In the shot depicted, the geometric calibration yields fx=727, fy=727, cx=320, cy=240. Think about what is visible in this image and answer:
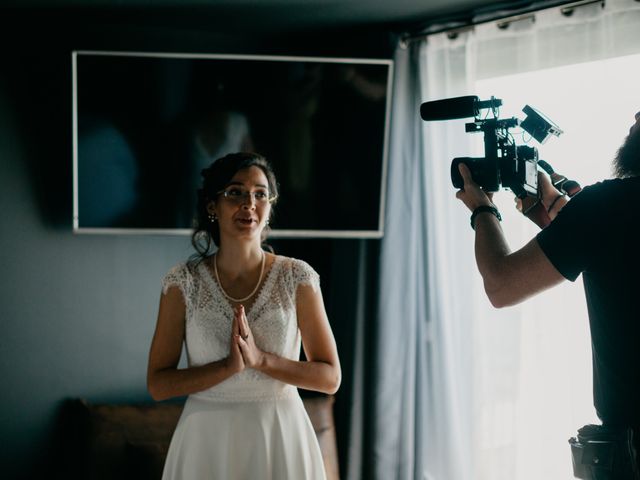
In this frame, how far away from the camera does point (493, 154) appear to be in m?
1.67

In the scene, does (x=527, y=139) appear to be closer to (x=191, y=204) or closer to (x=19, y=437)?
(x=191, y=204)

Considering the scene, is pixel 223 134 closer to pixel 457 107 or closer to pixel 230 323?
pixel 230 323

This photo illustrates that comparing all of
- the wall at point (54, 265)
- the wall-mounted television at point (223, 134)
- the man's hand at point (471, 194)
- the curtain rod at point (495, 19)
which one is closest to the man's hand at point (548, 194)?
the man's hand at point (471, 194)

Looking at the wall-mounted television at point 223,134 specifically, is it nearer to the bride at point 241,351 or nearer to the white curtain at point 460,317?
the white curtain at point 460,317

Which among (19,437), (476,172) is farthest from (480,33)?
(19,437)

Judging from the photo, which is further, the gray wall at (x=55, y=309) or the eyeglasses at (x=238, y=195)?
the gray wall at (x=55, y=309)

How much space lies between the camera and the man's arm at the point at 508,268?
140cm

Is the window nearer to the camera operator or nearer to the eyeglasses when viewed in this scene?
the eyeglasses

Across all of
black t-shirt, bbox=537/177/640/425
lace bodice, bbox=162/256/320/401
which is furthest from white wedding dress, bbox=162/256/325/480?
black t-shirt, bbox=537/177/640/425

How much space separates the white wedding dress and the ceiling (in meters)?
1.30

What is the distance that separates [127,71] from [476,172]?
6.00ft

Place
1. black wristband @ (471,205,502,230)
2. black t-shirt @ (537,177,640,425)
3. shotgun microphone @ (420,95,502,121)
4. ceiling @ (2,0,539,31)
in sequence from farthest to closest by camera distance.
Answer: ceiling @ (2,0,539,31) → shotgun microphone @ (420,95,502,121) → black wristband @ (471,205,502,230) → black t-shirt @ (537,177,640,425)

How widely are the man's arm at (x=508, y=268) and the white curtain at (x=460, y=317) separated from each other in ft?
4.21

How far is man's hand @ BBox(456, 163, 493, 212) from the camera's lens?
5.25 feet
